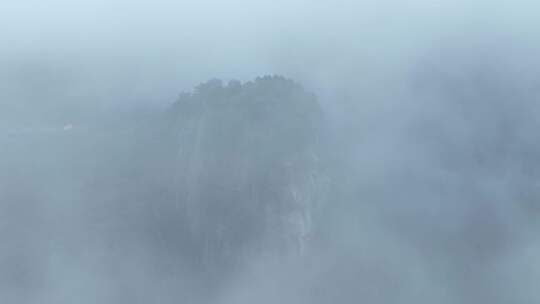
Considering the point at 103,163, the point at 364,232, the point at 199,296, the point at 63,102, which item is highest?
the point at 63,102

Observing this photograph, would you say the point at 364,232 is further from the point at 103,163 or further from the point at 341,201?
the point at 103,163

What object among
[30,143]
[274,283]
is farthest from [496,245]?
[30,143]

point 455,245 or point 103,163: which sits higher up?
point 103,163

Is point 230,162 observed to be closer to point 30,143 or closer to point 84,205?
point 84,205

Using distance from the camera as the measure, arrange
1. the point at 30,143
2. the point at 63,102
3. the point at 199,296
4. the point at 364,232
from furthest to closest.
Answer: the point at 63,102 → the point at 30,143 → the point at 364,232 → the point at 199,296

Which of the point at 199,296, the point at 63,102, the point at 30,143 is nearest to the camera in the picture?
the point at 199,296

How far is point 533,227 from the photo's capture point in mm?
105000

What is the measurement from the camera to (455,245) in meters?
103

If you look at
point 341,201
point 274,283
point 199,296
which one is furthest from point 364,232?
point 199,296

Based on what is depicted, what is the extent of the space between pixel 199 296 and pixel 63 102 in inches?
1457

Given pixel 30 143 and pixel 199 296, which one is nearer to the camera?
pixel 199 296

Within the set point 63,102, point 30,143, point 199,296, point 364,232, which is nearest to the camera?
point 199,296

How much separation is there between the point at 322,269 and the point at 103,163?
27.7m

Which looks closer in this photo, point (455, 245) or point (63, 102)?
point (455, 245)
